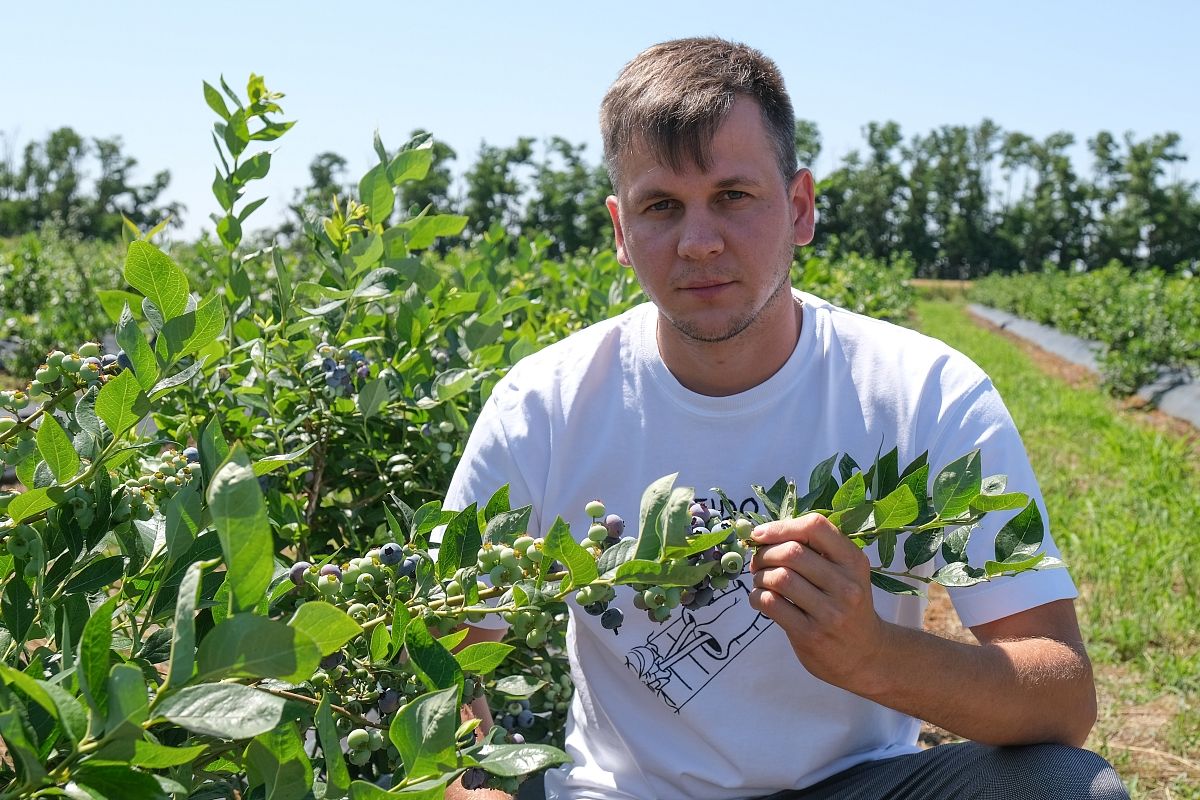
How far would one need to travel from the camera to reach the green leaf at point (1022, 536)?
40.8 inches

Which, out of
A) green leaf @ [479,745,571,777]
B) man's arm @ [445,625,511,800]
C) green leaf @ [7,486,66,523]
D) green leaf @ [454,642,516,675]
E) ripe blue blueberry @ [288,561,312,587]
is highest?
green leaf @ [7,486,66,523]

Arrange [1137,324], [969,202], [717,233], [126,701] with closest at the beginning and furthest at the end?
[126,701], [717,233], [1137,324], [969,202]

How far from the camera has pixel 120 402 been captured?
2.90ft

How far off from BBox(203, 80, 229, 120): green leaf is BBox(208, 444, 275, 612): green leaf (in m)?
1.27

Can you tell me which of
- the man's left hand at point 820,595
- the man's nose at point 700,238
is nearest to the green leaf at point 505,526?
the man's left hand at point 820,595

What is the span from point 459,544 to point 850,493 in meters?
0.37

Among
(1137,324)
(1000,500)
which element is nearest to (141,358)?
(1000,500)

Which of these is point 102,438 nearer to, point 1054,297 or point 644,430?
point 644,430

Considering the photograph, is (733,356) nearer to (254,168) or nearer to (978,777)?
(978,777)

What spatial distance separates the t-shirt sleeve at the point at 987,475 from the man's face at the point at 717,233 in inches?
14.0

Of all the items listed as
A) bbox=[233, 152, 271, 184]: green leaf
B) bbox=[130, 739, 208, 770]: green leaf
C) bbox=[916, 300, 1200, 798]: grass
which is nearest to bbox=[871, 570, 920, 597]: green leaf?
bbox=[130, 739, 208, 770]: green leaf

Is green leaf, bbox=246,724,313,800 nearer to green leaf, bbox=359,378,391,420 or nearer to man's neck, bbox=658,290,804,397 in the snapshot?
green leaf, bbox=359,378,391,420

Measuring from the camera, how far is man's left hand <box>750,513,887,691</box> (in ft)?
3.43

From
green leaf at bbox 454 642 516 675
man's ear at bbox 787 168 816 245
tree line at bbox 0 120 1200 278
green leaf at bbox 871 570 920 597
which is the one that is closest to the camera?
green leaf at bbox 454 642 516 675
